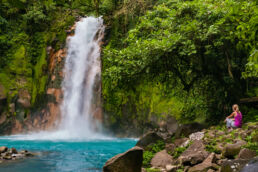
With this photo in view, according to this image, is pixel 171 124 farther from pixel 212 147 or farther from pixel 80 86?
pixel 212 147

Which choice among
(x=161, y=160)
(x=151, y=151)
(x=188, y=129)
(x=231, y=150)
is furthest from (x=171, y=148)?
(x=231, y=150)

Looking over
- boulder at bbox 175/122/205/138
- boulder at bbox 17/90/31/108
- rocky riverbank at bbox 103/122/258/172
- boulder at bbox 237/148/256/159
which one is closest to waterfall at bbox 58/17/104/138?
boulder at bbox 17/90/31/108

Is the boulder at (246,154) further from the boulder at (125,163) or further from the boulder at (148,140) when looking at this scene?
the boulder at (148,140)

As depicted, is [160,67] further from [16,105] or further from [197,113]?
[16,105]

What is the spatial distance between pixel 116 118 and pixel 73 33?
745cm

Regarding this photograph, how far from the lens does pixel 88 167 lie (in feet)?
23.1

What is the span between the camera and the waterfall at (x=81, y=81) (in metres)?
15.9

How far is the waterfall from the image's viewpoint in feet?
52.0

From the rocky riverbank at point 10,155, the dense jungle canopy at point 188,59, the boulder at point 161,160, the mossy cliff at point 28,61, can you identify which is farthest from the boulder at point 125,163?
the mossy cliff at point 28,61

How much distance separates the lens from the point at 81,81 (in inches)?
657

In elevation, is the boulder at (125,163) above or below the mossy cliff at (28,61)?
below

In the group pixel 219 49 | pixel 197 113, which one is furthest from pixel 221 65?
pixel 197 113

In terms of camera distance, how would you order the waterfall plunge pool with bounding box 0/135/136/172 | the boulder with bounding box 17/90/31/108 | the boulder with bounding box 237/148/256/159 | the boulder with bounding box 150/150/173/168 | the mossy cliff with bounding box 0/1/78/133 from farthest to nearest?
the boulder with bounding box 17/90/31/108, the mossy cliff with bounding box 0/1/78/133, the waterfall plunge pool with bounding box 0/135/136/172, the boulder with bounding box 150/150/173/168, the boulder with bounding box 237/148/256/159

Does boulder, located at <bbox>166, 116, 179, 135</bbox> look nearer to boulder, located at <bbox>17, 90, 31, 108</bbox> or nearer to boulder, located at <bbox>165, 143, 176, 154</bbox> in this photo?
boulder, located at <bbox>165, 143, 176, 154</bbox>
